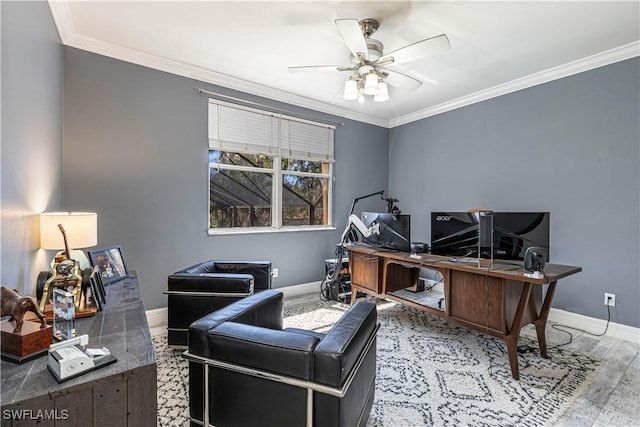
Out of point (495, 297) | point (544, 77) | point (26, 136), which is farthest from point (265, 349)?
point (544, 77)

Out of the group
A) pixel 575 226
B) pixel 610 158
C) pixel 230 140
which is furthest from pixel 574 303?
pixel 230 140

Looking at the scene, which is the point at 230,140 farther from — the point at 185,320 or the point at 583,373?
the point at 583,373

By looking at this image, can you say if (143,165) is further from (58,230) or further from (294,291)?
(294,291)

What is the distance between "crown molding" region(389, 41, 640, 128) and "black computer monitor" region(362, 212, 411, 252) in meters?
2.05

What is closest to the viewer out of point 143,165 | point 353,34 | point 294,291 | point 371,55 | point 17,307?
point 17,307

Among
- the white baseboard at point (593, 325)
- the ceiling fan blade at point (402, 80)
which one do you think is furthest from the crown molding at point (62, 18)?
the white baseboard at point (593, 325)

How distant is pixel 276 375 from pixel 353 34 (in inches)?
84.7

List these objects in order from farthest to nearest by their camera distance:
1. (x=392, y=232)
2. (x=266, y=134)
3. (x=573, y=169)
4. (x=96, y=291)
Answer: (x=266, y=134)
(x=392, y=232)
(x=573, y=169)
(x=96, y=291)

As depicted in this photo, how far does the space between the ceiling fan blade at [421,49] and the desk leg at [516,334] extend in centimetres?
182

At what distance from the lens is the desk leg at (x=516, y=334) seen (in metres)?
2.25

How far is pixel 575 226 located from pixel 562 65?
171cm

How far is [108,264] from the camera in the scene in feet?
7.50

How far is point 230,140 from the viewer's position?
3.69 meters

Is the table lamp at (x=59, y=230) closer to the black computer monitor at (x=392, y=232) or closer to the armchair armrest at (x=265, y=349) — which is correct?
the armchair armrest at (x=265, y=349)
